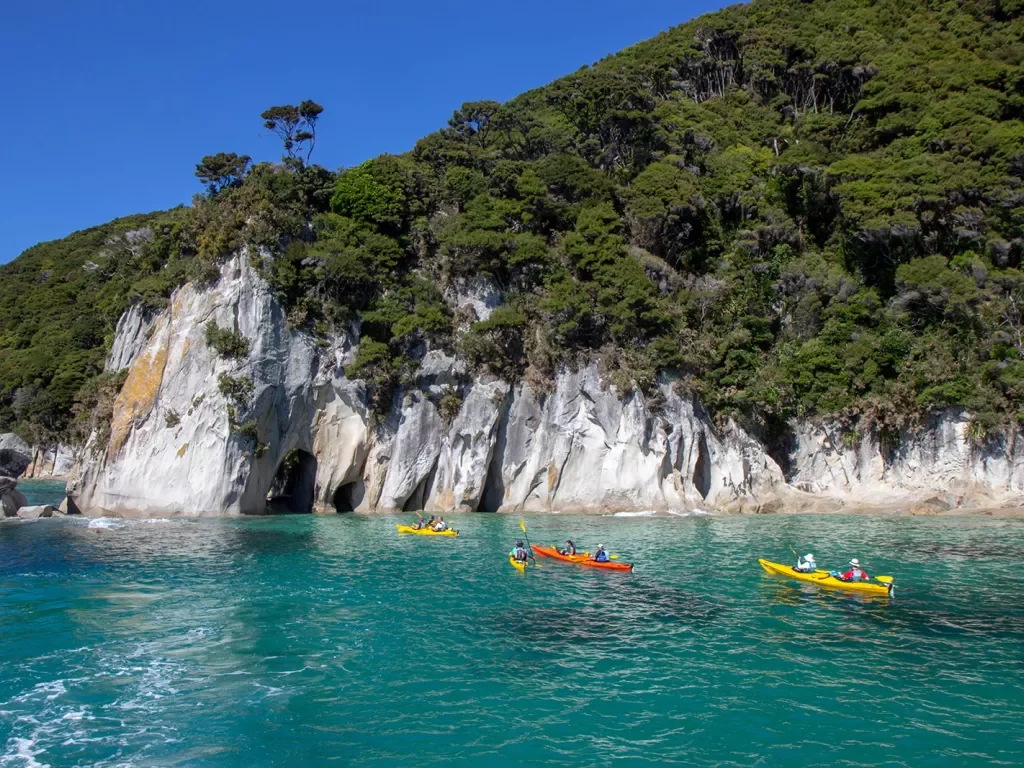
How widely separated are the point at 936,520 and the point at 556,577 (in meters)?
23.3

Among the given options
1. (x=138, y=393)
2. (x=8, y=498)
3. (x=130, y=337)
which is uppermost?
(x=130, y=337)

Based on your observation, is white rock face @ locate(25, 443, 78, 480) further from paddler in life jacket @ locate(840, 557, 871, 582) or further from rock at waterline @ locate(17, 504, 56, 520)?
paddler in life jacket @ locate(840, 557, 871, 582)

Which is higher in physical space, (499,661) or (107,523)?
(107,523)

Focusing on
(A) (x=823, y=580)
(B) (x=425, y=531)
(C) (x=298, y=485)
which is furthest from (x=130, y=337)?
(A) (x=823, y=580)

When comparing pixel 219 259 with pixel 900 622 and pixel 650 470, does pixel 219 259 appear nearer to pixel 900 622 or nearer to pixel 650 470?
pixel 650 470

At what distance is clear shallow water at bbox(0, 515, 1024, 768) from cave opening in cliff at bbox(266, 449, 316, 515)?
17.9 m

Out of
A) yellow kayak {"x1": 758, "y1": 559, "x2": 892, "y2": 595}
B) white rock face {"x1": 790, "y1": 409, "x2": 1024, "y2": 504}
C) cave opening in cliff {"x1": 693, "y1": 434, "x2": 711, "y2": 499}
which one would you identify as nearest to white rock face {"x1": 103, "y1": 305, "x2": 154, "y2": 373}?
cave opening in cliff {"x1": 693, "y1": 434, "x2": 711, "y2": 499}

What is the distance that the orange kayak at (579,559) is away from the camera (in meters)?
25.0

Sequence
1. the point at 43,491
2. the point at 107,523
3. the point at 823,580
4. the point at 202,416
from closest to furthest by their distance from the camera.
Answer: the point at 823,580 < the point at 107,523 < the point at 202,416 < the point at 43,491

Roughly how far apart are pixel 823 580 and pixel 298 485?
34.7 metres

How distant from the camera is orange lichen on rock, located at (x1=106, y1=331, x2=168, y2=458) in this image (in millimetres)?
42562

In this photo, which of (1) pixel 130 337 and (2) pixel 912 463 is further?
(1) pixel 130 337

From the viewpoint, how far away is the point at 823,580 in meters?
22.7

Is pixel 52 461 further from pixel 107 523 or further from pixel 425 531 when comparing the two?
pixel 425 531
